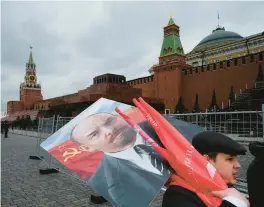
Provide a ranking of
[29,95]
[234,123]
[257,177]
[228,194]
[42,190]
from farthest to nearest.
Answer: [29,95]
[234,123]
[42,190]
[257,177]
[228,194]

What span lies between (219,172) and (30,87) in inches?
3041

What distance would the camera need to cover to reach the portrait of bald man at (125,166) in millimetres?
1266

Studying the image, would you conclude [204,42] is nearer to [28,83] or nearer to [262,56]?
[262,56]

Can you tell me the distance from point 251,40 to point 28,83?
2504 inches

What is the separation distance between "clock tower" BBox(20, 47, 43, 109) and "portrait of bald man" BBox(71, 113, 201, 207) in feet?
222

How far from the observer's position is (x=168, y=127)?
1.33 m

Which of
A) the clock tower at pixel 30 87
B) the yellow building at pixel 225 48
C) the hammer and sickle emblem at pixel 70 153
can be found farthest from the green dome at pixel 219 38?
the clock tower at pixel 30 87

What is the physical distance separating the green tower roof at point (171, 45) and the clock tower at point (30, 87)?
46722mm

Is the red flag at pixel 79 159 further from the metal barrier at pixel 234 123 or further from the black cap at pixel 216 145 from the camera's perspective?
the metal barrier at pixel 234 123

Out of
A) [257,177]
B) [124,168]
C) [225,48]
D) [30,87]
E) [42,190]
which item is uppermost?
[225,48]

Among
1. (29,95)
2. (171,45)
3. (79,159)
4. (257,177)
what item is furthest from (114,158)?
(29,95)

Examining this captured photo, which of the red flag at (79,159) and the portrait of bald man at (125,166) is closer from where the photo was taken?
the portrait of bald man at (125,166)

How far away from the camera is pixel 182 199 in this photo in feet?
3.73

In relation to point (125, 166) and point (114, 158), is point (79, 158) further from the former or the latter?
point (125, 166)
